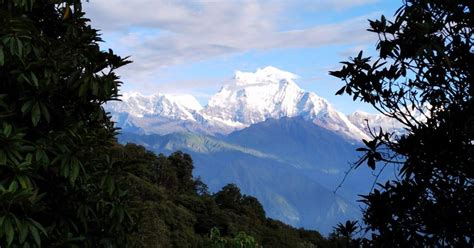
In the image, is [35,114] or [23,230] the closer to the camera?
[23,230]

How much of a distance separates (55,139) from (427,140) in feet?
12.8

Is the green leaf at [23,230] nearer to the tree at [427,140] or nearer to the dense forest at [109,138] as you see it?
the dense forest at [109,138]

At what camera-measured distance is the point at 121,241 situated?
6.34 meters

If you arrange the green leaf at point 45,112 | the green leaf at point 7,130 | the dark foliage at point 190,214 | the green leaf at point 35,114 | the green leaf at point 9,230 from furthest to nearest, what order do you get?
the dark foliage at point 190,214 → the green leaf at point 45,112 → the green leaf at point 35,114 → the green leaf at point 7,130 → the green leaf at point 9,230

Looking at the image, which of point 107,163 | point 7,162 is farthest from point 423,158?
→ point 7,162

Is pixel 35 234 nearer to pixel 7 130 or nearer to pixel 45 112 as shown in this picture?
pixel 7 130

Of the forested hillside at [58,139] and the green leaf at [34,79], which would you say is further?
the green leaf at [34,79]

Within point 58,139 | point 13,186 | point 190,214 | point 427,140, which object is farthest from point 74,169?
point 190,214

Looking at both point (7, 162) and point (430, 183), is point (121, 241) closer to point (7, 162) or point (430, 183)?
point (7, 162)

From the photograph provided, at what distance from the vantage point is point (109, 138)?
6496mm

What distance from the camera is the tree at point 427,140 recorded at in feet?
15.2

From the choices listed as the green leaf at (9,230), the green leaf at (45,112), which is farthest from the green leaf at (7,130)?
the green leaf at (9,230)

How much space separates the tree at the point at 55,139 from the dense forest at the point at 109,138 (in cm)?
1

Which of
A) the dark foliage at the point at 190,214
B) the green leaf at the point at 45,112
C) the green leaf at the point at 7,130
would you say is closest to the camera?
the green leaf at the point at 7,130
